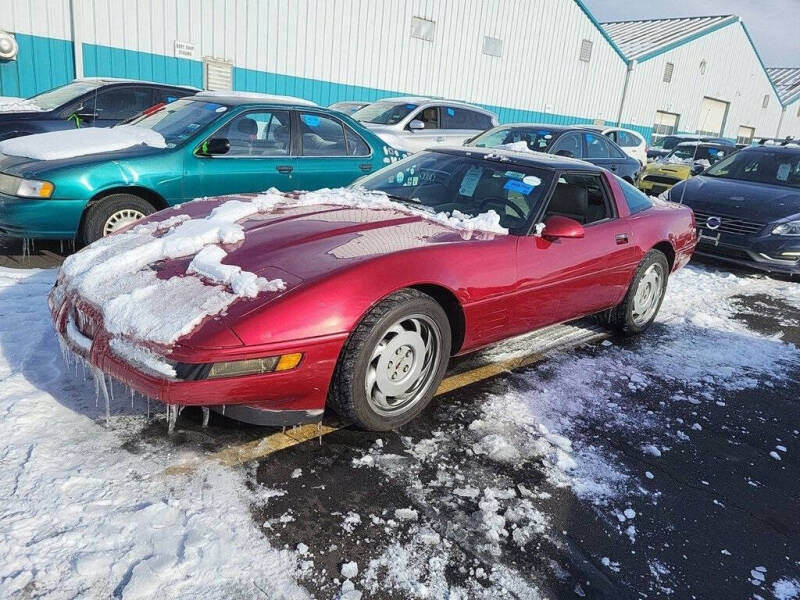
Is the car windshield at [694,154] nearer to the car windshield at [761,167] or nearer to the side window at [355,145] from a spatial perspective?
the car windshield at [761,167]

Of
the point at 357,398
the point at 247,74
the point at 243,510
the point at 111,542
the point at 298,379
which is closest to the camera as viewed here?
the point at 111,542

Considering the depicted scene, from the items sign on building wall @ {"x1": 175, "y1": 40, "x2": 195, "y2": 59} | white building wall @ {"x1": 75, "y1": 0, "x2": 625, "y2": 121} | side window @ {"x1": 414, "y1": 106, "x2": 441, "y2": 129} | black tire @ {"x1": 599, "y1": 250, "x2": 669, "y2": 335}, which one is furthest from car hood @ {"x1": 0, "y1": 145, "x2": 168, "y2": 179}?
sign on building wall @ {"x1": 175, "y1": 40, "x2": 195, "y2": 59}

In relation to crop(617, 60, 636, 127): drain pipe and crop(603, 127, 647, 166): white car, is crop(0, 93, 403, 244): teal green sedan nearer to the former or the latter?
crop(603, 127, 647, 166): white car

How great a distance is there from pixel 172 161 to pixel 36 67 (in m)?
9.09

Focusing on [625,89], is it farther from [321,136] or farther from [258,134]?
[258,134]

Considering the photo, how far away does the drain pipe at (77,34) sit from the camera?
11914mm

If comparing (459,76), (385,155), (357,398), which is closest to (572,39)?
(459,76)

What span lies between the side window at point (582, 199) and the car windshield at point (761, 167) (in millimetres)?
4875

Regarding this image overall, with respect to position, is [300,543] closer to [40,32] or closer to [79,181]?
[79,181]

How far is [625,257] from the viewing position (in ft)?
14.0

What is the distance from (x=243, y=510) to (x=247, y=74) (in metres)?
14.0

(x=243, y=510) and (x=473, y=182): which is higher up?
(x=473, y=182)

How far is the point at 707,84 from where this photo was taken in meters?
30.9

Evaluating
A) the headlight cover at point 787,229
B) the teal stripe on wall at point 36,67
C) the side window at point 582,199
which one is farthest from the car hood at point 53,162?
the teal stripe on wall at point 36,67
